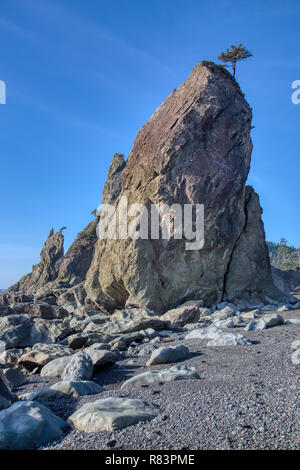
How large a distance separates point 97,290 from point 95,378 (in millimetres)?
13518

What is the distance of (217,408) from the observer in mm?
3207

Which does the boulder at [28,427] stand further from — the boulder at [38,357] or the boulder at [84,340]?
the boulder at [84,340]

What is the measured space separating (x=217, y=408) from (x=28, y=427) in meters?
1.59

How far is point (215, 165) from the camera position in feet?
54.8

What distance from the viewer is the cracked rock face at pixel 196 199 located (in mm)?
16406

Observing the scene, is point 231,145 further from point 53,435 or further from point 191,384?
point 53,435

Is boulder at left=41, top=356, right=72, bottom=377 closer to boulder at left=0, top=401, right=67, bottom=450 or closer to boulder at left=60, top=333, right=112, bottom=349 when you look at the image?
boulder at left=60, top=333, right=112, bottom=349

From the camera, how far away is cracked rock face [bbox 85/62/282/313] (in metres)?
16.4

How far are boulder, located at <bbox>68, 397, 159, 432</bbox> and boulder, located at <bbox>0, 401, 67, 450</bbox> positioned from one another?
0.58 ft

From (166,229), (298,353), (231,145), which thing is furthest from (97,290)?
(298,353)

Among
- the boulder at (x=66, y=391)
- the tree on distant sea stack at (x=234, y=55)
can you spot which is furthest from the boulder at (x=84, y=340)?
the tree on distant sea stack at (x=234, y=55)

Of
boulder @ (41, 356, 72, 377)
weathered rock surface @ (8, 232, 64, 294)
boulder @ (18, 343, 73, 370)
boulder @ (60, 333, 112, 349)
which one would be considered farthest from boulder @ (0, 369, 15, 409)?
weathered rock surface @ (8, 232, 64, 294)

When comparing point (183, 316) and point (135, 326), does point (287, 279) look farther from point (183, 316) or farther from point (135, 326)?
point (135, 326)

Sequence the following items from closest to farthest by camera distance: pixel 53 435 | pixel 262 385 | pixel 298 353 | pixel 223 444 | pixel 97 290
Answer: pixel 223 444 → pixel 53 435 → pixel 262 385 → pixel 298 353 → pixel 97 290
